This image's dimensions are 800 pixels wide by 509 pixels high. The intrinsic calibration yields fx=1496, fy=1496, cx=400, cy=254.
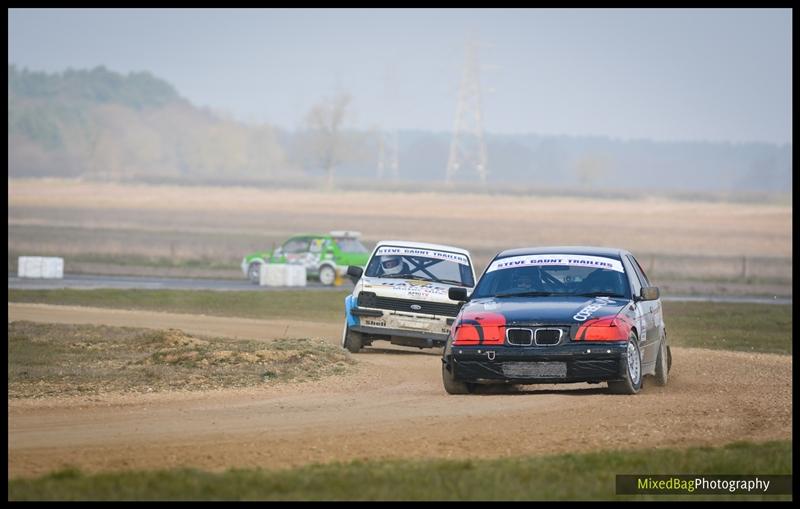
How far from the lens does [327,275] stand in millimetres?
43094

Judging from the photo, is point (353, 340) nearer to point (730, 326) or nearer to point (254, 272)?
point (730, 326)

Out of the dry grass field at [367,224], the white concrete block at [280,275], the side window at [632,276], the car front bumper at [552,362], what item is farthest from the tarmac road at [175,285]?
the car front bumper at [552,362]

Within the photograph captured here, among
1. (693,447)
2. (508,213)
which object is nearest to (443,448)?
(693,447)

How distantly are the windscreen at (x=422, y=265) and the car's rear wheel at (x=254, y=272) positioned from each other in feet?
72.9

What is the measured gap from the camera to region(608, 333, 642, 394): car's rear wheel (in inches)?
556

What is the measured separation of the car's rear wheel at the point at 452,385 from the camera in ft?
47.5

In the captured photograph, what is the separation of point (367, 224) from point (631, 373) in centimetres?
7687

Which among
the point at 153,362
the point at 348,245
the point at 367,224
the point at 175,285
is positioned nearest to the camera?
the point at 153,362

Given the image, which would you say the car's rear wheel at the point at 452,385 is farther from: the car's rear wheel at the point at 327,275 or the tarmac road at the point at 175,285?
the car's rear wheel at the point at 327,275

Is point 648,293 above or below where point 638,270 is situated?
below

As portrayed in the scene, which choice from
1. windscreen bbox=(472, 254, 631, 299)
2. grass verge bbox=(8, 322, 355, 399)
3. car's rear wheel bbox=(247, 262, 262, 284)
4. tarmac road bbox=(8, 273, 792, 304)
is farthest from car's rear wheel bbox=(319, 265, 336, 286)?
windscreen bbox=(472, 254, 631, 299)

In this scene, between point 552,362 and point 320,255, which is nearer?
point 552,362

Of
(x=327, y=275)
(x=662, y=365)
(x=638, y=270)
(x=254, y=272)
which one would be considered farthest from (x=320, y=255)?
(x=662, y=365)

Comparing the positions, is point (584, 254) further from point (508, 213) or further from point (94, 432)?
point (508, 213)
